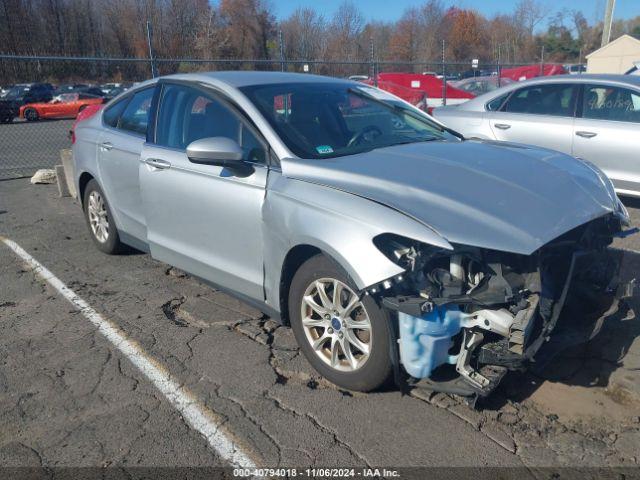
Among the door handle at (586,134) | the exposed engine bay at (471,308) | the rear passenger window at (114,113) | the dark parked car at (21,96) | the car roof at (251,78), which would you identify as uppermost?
the car roof at (251,78)

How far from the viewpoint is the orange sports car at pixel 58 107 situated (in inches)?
1125

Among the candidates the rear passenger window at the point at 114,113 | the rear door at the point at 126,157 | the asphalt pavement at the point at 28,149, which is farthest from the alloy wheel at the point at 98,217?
the asphalt pavement at the point at 28,149

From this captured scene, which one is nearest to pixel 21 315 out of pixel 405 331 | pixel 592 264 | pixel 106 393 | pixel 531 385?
pixel 106 393

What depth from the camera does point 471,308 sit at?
2787 mm

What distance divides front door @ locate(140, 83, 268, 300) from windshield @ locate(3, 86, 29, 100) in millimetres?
28749

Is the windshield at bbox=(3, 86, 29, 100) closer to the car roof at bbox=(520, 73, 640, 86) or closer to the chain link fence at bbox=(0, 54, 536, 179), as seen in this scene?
the chain link fence at bbox=(0, 54, 536, 179)

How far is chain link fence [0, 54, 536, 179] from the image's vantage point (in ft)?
38.2

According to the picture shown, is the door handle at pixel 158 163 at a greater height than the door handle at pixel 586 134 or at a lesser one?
greater

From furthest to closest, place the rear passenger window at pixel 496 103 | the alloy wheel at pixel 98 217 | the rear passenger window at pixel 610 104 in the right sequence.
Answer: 1. the rear passenger window at pixel 496 103
2. the rear passenger window at pixel 610 104
3. the alloy wheel at pixel 98 217

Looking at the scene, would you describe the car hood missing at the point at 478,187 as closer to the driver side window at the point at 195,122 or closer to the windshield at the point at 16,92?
the driver side window at the point at 195,122

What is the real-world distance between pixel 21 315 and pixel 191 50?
31.5 m

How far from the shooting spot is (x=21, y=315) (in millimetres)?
4426

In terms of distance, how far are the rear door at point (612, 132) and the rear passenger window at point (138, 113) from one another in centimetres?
477

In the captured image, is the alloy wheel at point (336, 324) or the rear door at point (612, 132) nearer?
the alloy wheel at point (336, 324)
